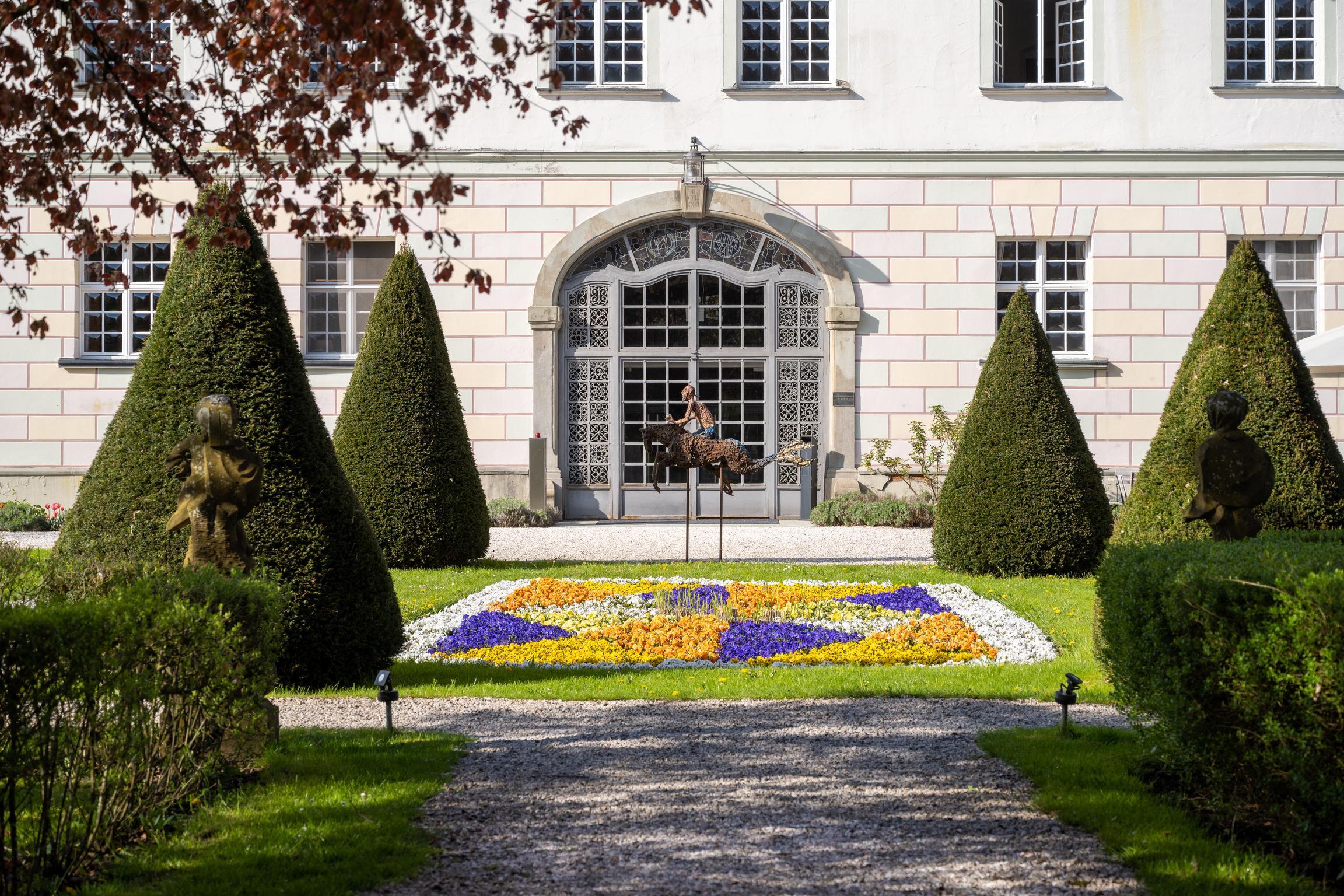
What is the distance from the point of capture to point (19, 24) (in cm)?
584

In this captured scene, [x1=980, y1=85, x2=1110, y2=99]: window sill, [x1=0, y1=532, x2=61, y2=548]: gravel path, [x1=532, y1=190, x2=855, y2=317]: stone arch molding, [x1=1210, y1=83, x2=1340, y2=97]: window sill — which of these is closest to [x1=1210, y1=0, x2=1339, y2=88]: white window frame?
[x1=1210, y1=83, x2=1340, y2=97]: window sill

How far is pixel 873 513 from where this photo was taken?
1645 cm

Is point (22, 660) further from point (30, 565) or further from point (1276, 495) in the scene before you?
point (1276, 495)

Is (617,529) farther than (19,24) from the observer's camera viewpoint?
Yes

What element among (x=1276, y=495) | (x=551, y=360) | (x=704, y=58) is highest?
(x=704, y=58)

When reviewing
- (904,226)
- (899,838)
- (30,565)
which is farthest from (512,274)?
(899,838)

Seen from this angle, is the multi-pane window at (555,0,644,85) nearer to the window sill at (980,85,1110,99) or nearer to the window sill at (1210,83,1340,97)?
the window sill at (980,85,1110,99)

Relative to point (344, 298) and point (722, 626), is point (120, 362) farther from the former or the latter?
point (722, 626)

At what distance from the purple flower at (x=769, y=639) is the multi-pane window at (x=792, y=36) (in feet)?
36.7

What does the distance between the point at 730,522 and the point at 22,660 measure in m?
14.2

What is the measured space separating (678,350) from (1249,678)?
14093mm

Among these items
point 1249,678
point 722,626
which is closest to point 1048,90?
point 722,626

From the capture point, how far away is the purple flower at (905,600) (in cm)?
983

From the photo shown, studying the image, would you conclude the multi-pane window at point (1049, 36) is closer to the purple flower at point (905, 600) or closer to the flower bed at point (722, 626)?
the purple flower at point (905, 600)
